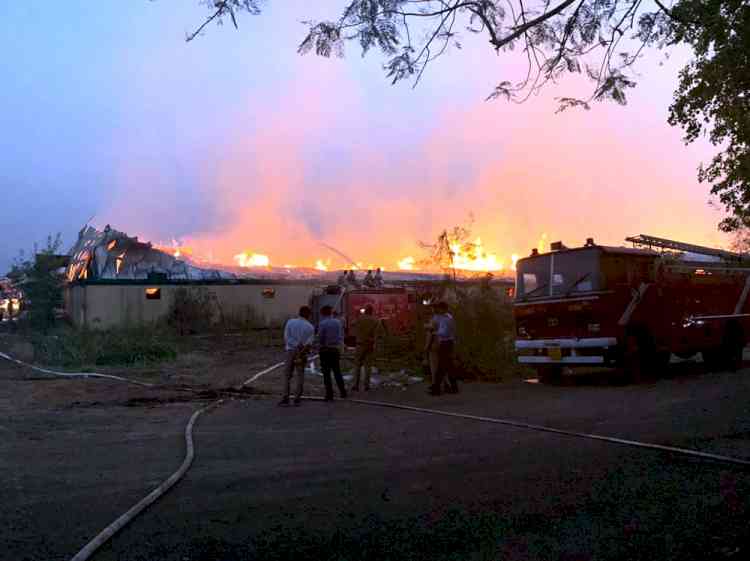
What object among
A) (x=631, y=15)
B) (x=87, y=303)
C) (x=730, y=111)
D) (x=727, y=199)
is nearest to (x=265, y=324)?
(x=87, y=303)

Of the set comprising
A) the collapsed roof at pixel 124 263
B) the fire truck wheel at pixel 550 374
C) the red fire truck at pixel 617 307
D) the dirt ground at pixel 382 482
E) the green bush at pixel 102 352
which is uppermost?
the collapsed roof at pixel 124 263

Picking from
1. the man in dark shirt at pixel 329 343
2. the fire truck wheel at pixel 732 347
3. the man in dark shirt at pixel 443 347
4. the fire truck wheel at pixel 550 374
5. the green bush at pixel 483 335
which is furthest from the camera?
the fire truck wheel at pixel 732 347

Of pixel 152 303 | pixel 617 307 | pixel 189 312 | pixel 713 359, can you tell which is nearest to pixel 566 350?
pixel 617 307

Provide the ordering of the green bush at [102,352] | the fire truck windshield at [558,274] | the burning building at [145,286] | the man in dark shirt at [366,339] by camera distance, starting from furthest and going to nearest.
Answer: the burning building at [145,286] < the green bush at [102,352] < the man in dark shirt at [366,339] < the fire truck windshield at [558,274]

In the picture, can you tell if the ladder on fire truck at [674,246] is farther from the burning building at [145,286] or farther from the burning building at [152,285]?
the burning building at [145,286]

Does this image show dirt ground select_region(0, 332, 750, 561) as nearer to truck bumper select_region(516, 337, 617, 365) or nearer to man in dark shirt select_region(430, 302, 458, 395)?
man in dark shirt select_region(430, 302, 458, 395)

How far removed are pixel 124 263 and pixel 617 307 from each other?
2646cm

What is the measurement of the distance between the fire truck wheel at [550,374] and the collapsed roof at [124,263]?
23624mm

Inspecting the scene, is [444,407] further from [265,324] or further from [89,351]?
[265,324]

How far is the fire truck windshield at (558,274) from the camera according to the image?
47.9ft

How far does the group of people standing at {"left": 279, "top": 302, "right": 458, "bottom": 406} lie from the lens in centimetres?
1292

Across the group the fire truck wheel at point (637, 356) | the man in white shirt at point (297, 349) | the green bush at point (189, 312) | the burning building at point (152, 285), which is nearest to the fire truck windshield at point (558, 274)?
the fire truck wheel at point (637, 356)

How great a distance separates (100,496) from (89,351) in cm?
1585

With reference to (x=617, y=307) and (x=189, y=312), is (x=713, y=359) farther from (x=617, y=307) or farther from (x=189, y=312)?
(x=189, y=312)
